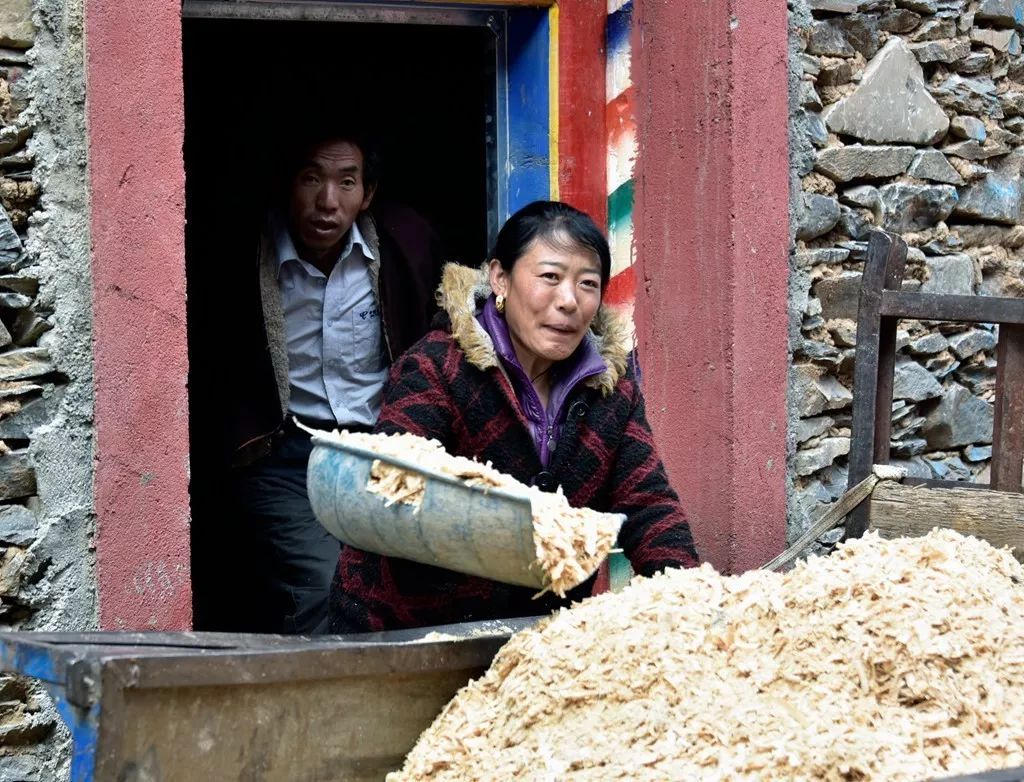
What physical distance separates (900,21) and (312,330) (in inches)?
86.2

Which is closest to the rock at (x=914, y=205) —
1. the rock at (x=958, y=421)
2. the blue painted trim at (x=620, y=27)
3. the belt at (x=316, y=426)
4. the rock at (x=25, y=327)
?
the rock at (x=958, y=421)

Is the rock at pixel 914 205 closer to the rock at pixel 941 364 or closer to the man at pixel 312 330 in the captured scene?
the rock at pixel 941 364

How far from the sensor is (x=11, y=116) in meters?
3.13

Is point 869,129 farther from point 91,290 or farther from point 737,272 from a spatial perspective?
point 91,290

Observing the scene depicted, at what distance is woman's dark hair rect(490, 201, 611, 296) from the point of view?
136 inches

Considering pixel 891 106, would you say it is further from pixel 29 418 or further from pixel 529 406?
pixel 29 418

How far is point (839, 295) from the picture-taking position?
447cm

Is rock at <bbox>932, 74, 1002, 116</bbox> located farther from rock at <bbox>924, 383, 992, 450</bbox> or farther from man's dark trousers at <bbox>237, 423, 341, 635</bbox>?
man's dark trousers at <bbox>237, 423, 341, 635</bbox>

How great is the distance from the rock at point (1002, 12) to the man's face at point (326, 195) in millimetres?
2195

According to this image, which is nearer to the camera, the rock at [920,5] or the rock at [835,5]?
the rock at [835,5]

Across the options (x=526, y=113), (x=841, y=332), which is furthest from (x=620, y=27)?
(x=841, y=332)

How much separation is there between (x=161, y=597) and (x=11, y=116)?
1.18 metres

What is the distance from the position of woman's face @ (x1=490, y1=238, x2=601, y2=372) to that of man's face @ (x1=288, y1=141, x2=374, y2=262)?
1.07 metres

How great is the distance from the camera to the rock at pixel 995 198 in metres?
4.74
